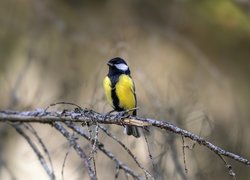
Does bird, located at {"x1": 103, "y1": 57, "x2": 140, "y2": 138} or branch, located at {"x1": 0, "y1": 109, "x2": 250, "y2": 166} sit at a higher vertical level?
bird, located at {"x1": 103, "y1": 57, "x2": 140, "y2": 138}

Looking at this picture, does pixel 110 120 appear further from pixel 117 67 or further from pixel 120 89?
pixel 117 67

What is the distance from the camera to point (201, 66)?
25.3ft

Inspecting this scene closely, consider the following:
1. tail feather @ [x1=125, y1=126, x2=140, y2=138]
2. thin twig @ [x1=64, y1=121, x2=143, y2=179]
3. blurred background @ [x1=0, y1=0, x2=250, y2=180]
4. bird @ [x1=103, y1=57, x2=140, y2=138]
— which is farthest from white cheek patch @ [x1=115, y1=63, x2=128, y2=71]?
blurred background @ [x1=0, y1=0, x2=250, y2=180]

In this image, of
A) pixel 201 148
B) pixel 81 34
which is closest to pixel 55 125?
pixel 201 148

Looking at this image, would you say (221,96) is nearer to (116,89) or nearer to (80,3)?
(80,3)

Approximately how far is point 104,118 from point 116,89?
97cm

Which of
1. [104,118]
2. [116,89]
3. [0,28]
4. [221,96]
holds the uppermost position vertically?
[0,28]

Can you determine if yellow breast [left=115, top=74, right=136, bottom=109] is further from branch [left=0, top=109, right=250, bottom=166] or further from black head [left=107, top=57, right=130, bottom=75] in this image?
branch [left=0, top=109, right=250, bottom=166]

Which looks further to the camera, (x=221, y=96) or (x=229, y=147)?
(x=221, y=96)

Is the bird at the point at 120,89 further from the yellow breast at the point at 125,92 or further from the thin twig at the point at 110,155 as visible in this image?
the thin twig at the point at 110,155

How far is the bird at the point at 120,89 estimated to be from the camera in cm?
397


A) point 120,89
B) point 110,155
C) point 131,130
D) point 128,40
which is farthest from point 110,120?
point 128,40

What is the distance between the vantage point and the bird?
13.0 feet

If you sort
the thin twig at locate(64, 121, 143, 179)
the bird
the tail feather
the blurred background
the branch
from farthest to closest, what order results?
the blurred background
the bird
the tail feather
the thin twig at locate(64, 121, 143, 179)
the branch
